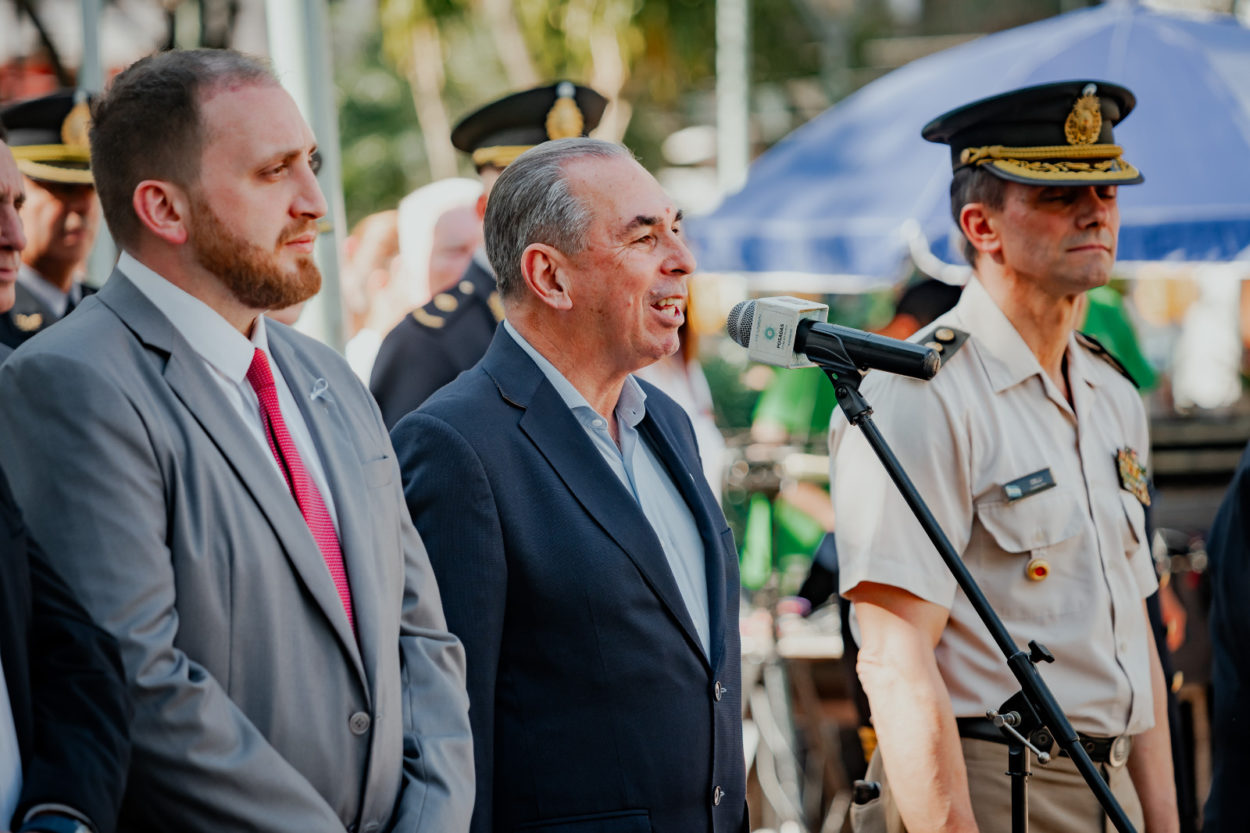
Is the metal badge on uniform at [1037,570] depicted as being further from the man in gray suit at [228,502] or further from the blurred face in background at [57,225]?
the blurred face in background at [57,225]

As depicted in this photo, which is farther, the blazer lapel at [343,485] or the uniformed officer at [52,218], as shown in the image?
the uniformed officer at [52,218]

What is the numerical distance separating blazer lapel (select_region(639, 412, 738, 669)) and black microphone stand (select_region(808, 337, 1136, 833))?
39 cm

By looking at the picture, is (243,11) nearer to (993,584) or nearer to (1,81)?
(1,81)

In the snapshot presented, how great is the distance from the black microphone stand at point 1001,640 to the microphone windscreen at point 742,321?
0.47 ft

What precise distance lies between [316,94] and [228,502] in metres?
2.28

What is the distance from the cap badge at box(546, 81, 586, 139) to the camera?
16.0ft

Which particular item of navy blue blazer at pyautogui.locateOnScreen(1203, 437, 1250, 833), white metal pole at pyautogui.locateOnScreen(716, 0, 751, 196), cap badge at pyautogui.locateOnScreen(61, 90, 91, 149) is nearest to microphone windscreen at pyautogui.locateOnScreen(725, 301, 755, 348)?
navy blue blazer at pyautogui.locateOnScreen(1203, 437, 1250, 833)

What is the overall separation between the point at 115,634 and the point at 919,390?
1.66 metres

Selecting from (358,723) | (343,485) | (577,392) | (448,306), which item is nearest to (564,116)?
(448,306)

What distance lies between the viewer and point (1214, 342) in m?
11.7

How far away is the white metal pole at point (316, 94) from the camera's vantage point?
392cm

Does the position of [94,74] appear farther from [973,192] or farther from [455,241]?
[973,192]

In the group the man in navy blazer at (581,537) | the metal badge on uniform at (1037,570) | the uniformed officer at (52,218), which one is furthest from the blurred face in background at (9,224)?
the metal badge on uniform at (1037,570)

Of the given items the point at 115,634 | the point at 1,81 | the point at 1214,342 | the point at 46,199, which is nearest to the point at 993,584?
the point at 115,634
